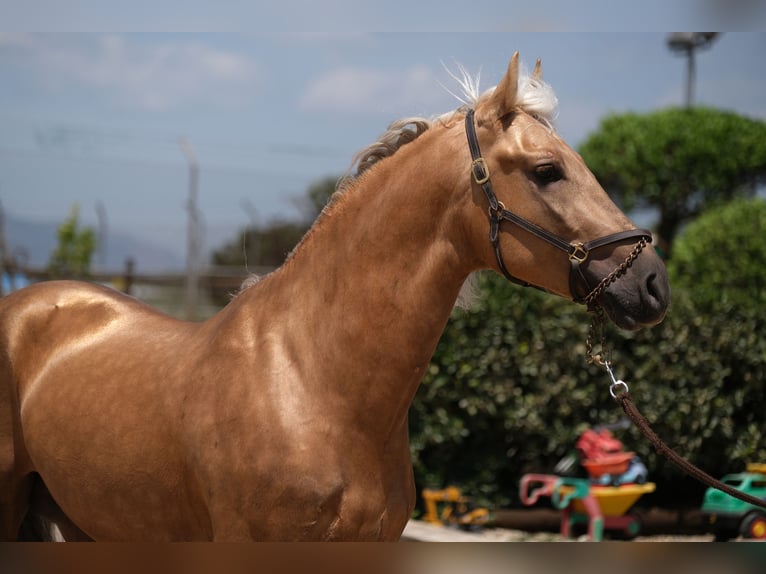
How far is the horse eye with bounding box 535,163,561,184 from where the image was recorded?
2172 millimetres

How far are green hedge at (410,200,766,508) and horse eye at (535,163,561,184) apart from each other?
4451 millimetres

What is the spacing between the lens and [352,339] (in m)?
2.27

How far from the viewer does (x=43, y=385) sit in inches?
113

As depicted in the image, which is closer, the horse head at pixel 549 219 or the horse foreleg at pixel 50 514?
the horse head at pixel 549 219

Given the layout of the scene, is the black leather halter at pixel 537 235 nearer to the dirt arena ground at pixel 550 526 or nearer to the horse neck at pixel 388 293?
the horse neck at pixel 388 293

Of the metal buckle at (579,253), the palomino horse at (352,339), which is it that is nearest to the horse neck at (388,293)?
the palomino horse at (352,339)

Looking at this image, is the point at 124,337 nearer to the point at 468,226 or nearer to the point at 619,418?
the point at 468,226

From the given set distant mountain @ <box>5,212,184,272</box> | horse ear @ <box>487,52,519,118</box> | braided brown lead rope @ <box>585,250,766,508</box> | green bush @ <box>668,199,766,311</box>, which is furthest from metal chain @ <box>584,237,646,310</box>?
distant mountain @ <box>5,212,184,272</box>

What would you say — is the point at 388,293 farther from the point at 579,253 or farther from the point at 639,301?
the point at 639,301

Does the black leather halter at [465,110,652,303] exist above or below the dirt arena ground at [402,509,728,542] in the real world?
above

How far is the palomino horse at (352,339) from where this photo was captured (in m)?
2.12

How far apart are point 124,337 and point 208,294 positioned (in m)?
13.3

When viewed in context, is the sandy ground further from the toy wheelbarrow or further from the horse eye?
the horse eye

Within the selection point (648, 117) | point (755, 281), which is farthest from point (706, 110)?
point (755, 281)
